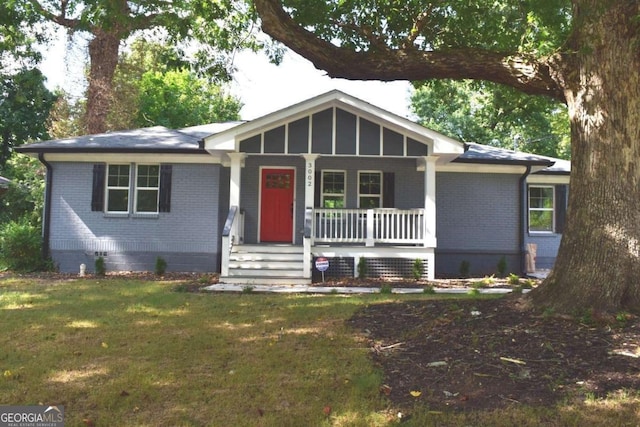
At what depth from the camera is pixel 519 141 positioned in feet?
105

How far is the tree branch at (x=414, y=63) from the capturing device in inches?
232

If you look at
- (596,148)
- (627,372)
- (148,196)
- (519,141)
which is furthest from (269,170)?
(519,141)

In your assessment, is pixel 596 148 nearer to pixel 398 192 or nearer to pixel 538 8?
pixel 538 8

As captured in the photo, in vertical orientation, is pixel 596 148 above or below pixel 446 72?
below

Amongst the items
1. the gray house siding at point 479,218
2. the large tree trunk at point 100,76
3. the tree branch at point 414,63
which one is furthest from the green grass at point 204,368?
the large tree trunk at point 100,76

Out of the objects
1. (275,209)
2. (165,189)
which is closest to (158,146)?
(165,189)

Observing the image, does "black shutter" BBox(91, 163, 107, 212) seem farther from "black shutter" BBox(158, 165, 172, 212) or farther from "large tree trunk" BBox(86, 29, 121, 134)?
"large tree trunk" BBox(86, 29, 121, 134)

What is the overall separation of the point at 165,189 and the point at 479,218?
28.6ft

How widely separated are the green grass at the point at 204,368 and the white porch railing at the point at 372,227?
153 inches

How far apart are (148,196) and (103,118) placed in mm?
9794

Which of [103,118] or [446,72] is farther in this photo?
[103,118]

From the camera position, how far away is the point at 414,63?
249 inches

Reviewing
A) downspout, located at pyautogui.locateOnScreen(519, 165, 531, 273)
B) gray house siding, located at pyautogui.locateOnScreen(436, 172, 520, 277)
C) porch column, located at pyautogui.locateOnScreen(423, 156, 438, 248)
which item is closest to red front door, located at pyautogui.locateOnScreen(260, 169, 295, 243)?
porch column, located at pyautogui.locateOnScreen(423, 156, 438, 248)

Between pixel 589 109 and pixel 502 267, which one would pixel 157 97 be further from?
pixel 589 109
